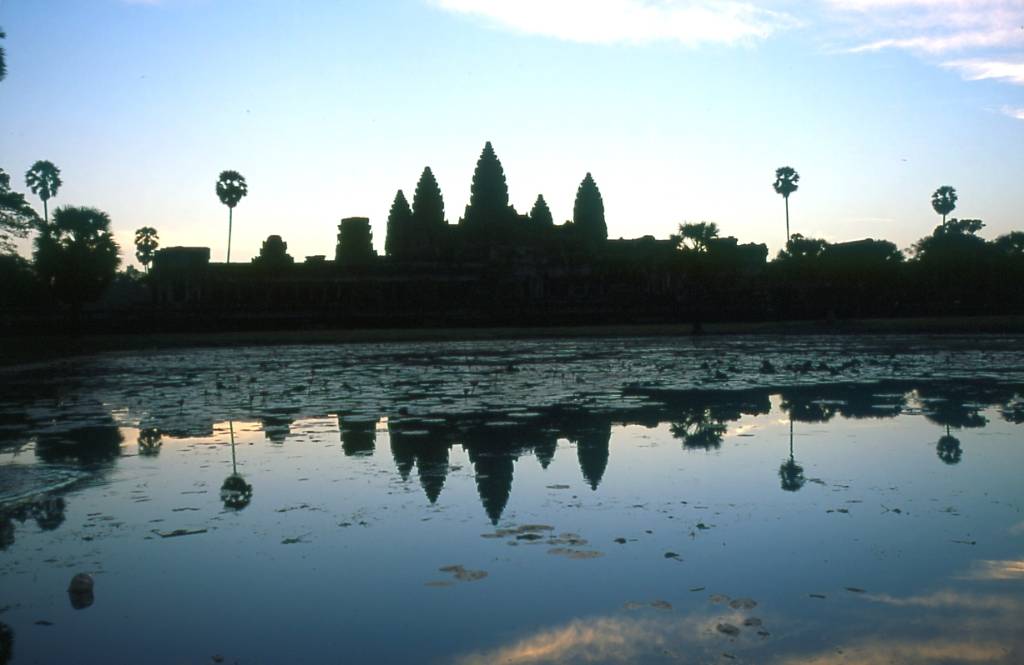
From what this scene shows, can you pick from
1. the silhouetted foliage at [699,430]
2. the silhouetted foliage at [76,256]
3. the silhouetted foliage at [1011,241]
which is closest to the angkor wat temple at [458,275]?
the silhouetted foliage at [76,256]

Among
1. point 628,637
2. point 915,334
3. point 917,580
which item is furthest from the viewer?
point 915,334

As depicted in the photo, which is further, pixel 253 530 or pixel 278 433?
pixel 278 433

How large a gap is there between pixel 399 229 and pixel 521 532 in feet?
232

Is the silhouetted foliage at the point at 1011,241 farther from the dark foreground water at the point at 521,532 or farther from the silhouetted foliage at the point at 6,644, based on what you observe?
the silhouetted foliage at the point at 6,644

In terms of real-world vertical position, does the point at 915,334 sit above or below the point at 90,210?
below

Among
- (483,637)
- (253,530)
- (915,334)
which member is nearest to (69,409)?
(253,530)

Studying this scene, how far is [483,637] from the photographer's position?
16.1ft

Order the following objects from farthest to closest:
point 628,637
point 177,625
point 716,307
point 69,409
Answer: point 716,307 → point 69,409 → point 177,625 → point 628,637

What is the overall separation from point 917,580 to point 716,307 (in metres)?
53.8

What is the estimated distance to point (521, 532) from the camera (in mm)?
6957

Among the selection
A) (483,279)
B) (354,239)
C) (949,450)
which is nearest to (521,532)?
(949,450)

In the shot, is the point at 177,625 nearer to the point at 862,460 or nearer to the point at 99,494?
the point at 99,494

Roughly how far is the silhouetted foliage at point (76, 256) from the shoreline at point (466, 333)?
294cm

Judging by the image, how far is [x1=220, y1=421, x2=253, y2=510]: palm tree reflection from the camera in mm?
8180
